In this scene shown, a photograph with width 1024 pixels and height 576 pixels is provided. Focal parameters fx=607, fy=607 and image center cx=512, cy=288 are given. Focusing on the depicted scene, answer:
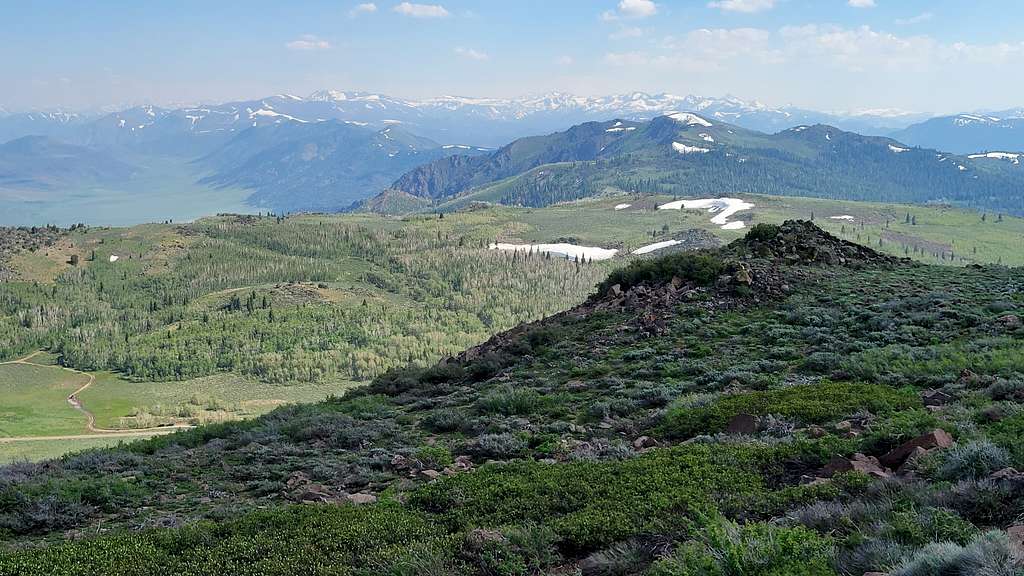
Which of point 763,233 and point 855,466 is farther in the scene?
point 763,233

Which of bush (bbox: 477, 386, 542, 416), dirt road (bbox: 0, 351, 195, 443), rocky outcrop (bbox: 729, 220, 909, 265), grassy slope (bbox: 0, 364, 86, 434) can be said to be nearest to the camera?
bush (bbox: 477, 386, 542, 416)

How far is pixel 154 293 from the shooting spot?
157250mm

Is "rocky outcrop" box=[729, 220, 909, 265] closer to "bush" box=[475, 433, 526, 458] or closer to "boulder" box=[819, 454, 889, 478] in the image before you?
"bush" box=[475, 433, 526, 458]

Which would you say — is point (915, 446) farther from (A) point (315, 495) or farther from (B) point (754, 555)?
(A) point (315, 495)

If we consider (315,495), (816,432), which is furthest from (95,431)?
(816,432)

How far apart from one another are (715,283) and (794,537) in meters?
24.2

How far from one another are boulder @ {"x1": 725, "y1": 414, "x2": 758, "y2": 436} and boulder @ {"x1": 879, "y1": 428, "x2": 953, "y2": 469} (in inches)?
121

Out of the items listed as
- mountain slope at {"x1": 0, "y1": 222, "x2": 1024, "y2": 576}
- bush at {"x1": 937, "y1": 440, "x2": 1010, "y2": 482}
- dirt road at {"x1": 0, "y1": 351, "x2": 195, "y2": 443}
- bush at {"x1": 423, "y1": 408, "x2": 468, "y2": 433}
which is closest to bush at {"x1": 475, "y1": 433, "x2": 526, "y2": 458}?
mountain slope at {"x1": 0, "y1": 222, "x2": 1024, "y2": 576}

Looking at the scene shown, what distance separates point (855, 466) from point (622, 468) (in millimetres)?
3564

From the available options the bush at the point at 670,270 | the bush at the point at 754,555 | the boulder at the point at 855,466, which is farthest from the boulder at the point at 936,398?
the bush at the point at 670,270

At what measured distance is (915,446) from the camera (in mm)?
9391

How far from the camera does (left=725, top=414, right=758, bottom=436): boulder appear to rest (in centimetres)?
1262

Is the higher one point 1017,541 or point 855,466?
point 1017,541

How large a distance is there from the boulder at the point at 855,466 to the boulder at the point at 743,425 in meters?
2.85
